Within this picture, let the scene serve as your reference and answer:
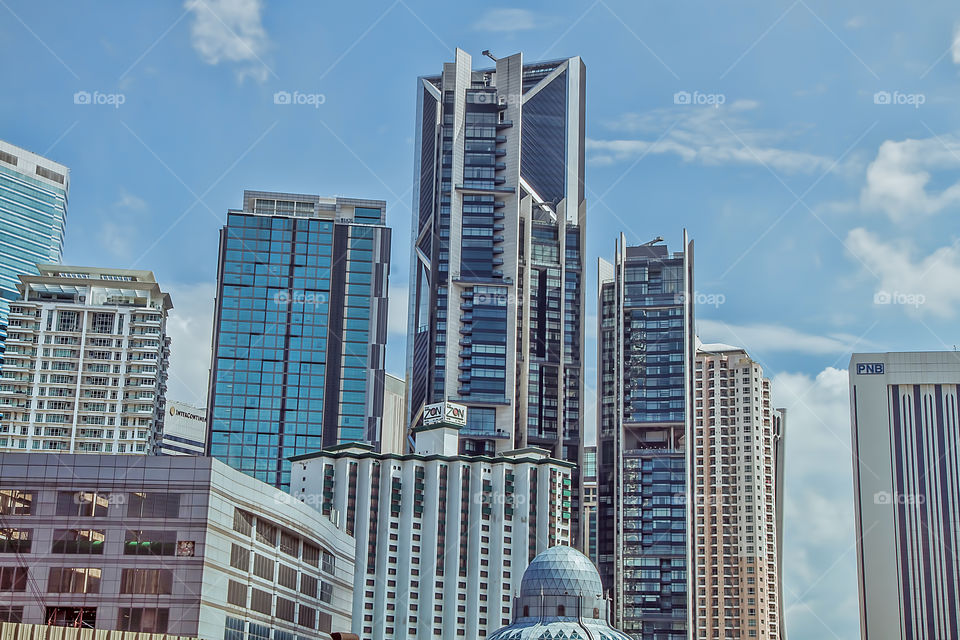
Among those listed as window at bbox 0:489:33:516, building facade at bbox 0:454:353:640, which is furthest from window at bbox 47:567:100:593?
window at bbox 0:489:33:516

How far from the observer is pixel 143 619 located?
67.2m

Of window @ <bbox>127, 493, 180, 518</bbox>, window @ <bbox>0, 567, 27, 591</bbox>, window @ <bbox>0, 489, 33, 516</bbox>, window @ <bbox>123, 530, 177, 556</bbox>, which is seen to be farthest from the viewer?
window @ <bbox>127, 493, 180, 518</bbox>

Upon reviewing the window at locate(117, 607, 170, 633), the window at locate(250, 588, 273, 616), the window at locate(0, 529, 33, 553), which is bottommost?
the window at locate(117, 607, 170, 633)

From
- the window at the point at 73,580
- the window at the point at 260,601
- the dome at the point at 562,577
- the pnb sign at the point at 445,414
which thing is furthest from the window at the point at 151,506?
the pnb sign at the point at 445,414

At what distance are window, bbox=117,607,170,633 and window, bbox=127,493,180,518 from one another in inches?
196

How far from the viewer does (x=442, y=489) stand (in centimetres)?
16650

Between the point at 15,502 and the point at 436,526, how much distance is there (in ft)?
326

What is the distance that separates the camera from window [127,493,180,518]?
68750mm

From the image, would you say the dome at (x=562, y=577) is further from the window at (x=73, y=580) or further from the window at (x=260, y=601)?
the window at (x=73, y=580)

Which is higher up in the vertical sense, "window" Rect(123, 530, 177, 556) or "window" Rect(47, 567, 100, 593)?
"window" Rect(123, 530, 177, 556)

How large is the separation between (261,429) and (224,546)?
406 ft

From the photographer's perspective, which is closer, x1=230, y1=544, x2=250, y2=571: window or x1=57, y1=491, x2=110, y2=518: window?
x1=57, y1=491, x2=110, y2=518: window

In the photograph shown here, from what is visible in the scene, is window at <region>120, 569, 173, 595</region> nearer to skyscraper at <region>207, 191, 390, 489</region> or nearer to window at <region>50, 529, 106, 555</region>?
window at <region>50, 529, 106, 555</region>

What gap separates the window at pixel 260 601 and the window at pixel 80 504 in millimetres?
11781
